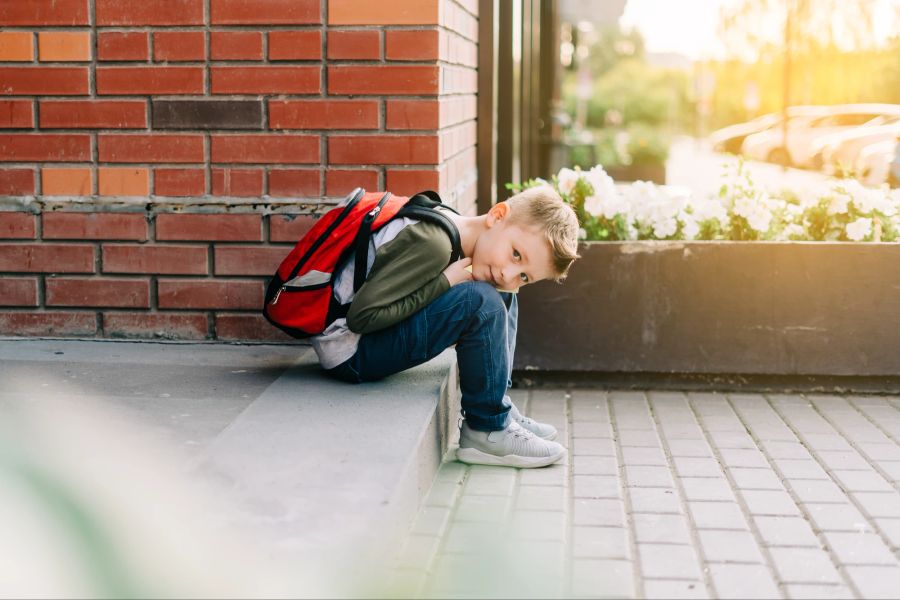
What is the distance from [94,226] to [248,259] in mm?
581

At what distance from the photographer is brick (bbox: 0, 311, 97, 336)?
411cm

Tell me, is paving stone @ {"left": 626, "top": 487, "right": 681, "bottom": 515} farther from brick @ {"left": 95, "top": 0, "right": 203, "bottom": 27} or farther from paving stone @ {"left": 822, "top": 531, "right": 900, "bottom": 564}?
brick @ {"left": 95, "top": 0, "right": 203, "bottom": 27}

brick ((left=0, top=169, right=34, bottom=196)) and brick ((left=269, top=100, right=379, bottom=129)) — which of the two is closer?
brick ((left=269, top=100, right=379, bottom=129))

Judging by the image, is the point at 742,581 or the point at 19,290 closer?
the point at 742,581

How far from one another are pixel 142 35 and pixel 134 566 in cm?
231

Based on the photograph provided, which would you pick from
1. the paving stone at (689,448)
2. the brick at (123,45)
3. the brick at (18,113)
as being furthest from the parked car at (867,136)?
the brick at (18,113)

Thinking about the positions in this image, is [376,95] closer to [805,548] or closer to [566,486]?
[566,486]

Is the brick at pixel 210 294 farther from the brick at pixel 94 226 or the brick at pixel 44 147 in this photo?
the brick at pixel 44 147

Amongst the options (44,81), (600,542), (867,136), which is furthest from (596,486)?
(867,136)

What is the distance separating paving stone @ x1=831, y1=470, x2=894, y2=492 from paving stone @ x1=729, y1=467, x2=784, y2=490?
8.0 inches

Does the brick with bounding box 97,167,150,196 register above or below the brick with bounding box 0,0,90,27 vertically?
below

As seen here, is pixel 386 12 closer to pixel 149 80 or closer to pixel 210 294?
pixel 149 80

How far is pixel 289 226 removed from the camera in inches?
157

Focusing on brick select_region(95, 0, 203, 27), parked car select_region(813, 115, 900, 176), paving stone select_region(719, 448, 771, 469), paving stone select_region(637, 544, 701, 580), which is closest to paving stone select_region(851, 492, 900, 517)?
paving stone select_region(719, 448, 771, 469)
